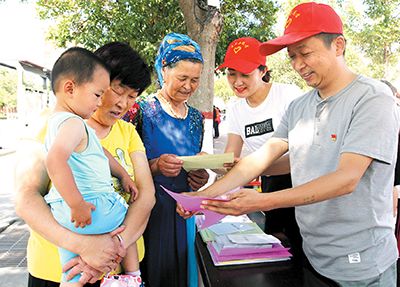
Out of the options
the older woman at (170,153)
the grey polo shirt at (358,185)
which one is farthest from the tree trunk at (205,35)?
the grey polo shirt at (358,185)

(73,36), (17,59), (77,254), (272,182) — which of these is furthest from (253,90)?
(17,59)

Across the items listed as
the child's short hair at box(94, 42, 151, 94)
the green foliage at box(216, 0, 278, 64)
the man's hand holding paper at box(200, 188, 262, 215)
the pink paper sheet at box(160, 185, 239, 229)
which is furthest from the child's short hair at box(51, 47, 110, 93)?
the green foliage at box(216, 0, 278, 64)

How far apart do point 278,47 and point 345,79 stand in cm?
31

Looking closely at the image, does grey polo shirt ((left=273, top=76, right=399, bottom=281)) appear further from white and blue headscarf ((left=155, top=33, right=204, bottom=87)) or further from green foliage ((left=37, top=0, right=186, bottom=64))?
green foliage ((left=37, top=0, right=186, bottom=64))

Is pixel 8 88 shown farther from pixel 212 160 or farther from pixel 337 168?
pixel 337 168

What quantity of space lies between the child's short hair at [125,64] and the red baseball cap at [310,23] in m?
0.59

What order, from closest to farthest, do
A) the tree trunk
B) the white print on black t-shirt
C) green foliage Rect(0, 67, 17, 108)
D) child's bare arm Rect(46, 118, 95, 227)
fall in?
child's bare arm Rect(46, 118, 95, 227) → the white print on black t-shirt → the tree trunk → green foliage Rect(0, 67, 17, 108)

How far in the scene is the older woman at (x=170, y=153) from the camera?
74.0 inches

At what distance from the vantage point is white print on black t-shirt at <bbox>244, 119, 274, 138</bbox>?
8.09ft

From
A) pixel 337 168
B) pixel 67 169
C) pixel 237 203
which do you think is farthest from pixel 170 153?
pixel 337 168

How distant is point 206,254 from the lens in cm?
169

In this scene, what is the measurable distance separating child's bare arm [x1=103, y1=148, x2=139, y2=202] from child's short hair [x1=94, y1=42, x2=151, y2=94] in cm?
32

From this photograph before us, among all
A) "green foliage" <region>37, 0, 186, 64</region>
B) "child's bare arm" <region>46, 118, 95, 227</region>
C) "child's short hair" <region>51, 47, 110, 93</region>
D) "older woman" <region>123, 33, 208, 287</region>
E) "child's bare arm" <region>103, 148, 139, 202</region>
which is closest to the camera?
"child's bare arm" <region>46, 118, 95, 227</region>

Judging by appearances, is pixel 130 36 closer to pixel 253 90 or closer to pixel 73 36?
pixel 73 36
